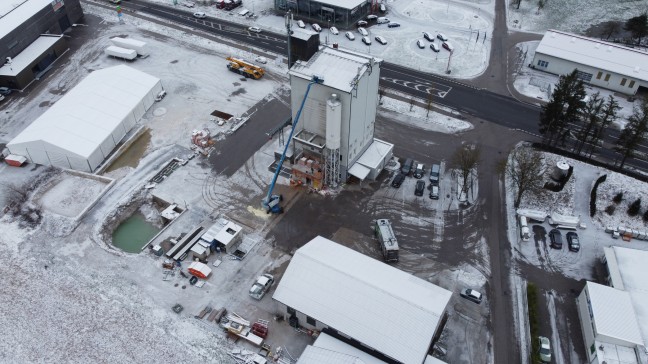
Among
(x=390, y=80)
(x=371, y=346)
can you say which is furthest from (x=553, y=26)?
(x=371, y=346)

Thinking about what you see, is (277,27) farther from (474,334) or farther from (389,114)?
(474,334)

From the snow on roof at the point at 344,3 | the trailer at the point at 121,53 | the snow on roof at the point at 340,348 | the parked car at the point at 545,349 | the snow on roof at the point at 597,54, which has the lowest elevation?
the parked car at the point at 545,349

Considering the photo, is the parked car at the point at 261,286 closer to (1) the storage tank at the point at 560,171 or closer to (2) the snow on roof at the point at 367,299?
(2) the snow on roof at the point at 367,299

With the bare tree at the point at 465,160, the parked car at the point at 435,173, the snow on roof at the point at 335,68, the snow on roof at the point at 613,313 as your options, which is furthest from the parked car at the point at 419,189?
the snow on roof at the point at 613,313

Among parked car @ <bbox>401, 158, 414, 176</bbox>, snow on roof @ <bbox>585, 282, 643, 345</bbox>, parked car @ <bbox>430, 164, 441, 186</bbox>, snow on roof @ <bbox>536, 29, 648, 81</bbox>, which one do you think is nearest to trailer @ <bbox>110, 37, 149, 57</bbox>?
parked car @ <bbox>401, 158, 414, 176</bbox>

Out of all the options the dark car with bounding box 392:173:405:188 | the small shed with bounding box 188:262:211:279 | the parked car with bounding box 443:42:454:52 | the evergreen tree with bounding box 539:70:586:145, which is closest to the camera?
the small shed with bounding box 188:262:211:279

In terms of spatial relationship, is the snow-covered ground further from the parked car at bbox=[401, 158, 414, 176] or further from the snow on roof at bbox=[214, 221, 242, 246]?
the snow on roof at bbox=[214, 221, 242, 246]
